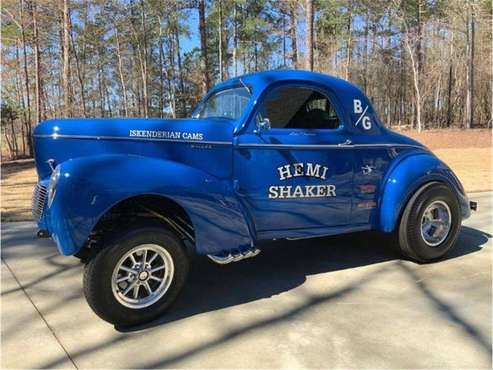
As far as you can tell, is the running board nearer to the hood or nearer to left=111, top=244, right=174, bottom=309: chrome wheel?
left=111, top=244, right=174, bottom=309: chrome wheel

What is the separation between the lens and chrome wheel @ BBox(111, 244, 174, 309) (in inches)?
124

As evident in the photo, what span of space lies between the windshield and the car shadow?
→ 1552 millimetres

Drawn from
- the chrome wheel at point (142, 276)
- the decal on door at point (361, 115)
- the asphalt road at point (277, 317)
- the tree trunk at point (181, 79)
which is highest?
the tree trunk at point (181, 79)

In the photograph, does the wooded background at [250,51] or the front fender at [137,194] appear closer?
the front fender at [137,194]

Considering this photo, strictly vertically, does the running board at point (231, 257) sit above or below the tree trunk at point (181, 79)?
below

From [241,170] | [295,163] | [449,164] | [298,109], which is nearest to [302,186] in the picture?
[295,163]

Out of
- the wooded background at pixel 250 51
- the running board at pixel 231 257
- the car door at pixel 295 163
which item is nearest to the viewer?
the running board at pixel 231 257

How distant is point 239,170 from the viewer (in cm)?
370

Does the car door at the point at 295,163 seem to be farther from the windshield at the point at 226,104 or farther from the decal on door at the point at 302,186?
the windshield at the point at 226,104

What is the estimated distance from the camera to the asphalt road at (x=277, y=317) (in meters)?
2.79

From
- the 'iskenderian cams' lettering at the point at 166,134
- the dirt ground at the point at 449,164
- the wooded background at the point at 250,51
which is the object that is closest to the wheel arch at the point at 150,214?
the 'iskenderian cams' lettering at the point at 166,134

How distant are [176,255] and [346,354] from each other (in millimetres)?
1391

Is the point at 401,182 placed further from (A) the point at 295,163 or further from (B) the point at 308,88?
(B) the point at 308,88

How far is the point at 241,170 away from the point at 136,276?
1215mm
